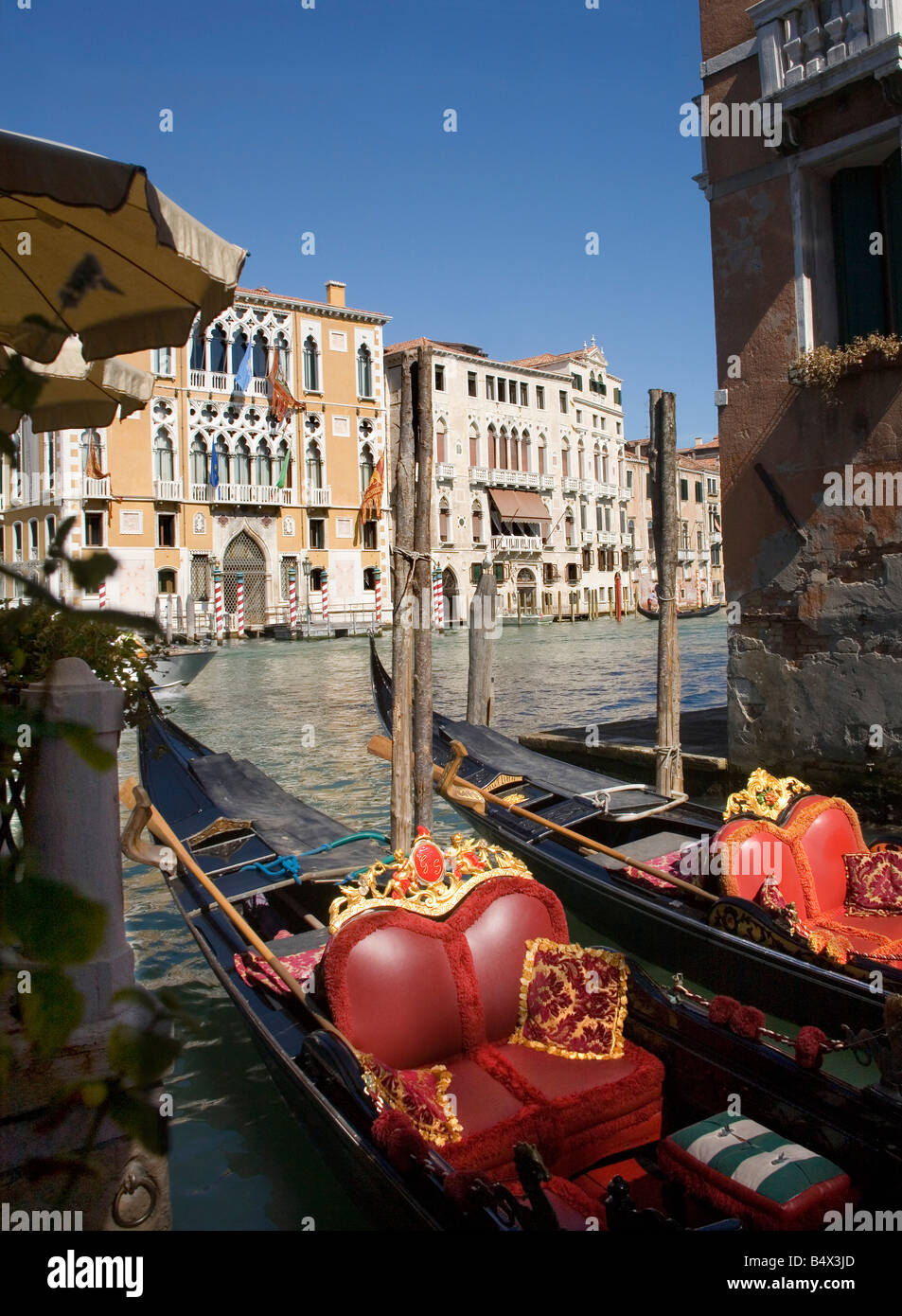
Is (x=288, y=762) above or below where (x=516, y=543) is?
below

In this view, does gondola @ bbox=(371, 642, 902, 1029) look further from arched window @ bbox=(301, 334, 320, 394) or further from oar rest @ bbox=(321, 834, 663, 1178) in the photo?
arched window @ bbox=(301, 334, 320, 394)

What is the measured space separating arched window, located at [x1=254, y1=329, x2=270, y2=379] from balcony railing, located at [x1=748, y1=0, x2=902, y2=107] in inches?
809

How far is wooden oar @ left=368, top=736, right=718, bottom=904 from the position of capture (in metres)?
3.73

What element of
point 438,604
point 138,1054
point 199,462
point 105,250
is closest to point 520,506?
point 438,604

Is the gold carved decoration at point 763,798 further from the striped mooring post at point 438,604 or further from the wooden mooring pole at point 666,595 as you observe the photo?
the striped mooring post at point 438,604

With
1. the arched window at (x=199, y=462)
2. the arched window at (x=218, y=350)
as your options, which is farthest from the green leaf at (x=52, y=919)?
the arched window at (x=218, y=350)

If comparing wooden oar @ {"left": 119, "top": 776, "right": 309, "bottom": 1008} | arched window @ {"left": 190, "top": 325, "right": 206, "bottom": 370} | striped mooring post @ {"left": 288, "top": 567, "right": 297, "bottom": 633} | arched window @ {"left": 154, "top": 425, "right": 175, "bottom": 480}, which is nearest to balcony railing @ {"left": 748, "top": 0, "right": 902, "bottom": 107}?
wooden oar @ {"left": 119, "top": 776, "right": 309, "bottom": 1008}

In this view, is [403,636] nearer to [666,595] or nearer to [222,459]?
[666,595]

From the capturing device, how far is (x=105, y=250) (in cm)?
185

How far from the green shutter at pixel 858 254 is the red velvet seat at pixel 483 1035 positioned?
14.2 ft

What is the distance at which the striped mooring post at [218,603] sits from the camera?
23.3 m

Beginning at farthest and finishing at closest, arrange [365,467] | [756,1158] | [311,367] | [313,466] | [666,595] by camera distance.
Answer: [365,467], [313,466], [311,367], [666,595], [756,1158]

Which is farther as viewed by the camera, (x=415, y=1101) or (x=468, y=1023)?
(x=468, y=1023)

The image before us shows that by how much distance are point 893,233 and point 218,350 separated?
69.9ft
